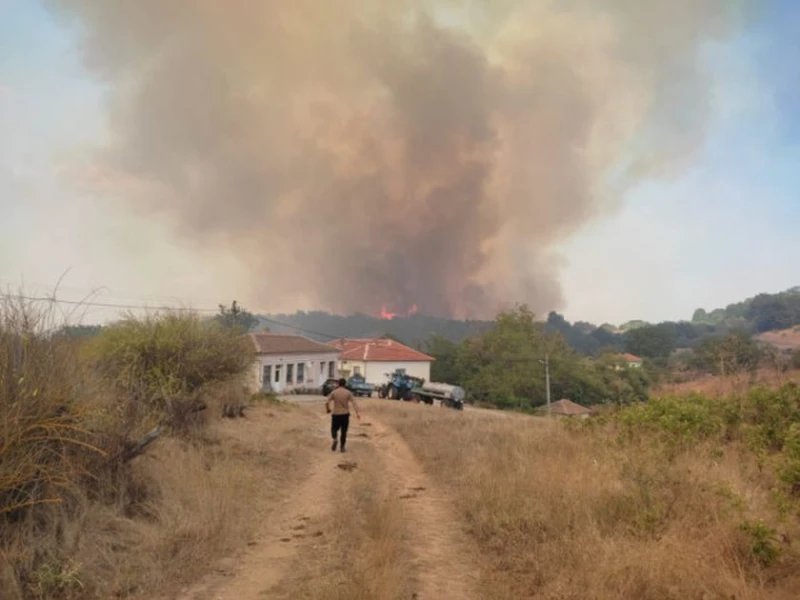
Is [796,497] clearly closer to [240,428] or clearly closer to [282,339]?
[240,428]

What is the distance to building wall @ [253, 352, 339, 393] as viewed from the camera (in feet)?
171

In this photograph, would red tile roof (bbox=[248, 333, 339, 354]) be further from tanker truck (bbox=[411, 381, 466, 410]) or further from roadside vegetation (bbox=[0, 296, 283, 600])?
roadside vegetation (bbox=[0, 296, 283, 600])

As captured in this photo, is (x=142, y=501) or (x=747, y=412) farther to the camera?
(x=747, y=412)

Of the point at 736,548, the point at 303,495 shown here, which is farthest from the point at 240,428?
the point at 736,548

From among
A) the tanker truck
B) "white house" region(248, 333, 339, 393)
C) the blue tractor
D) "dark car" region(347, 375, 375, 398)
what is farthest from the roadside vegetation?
"white house" region(248, 333, 339, 393)

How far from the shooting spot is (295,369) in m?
57.4

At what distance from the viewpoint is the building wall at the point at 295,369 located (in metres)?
52.1

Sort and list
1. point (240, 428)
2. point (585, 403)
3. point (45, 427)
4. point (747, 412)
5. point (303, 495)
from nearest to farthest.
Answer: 1. point (45, 427)
2. point (303, 495)
3. point (747, 412)
4. point (240, 428)
5. point (585, 403)

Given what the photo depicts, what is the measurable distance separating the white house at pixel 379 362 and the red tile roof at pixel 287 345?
472 cm

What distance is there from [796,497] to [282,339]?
54.9 metres

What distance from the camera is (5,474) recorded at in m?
5.21

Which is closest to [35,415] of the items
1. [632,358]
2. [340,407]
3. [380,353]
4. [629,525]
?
[629,525]

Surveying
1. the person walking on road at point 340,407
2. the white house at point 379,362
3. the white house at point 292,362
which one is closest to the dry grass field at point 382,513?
the person walking on road at point 340,407

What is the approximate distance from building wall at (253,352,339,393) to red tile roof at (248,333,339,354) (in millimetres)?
430
